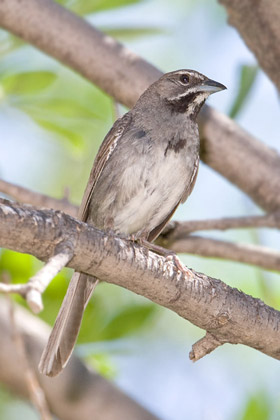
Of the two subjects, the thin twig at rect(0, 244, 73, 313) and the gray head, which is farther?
the gray head

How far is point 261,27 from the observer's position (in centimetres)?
580

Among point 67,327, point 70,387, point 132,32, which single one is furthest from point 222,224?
point 132,32

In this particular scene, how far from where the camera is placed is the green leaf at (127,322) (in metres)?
5.76

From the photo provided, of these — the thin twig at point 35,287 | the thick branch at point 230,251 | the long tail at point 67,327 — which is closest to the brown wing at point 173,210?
the thick branch at point 230,251

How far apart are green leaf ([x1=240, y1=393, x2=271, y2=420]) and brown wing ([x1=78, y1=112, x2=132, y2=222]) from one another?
6.14ft

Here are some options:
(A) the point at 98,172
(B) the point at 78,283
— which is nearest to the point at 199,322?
(B) the point at 78,283

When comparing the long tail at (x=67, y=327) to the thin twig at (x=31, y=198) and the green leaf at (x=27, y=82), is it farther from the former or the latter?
the green leaf at (x=27, y=82)

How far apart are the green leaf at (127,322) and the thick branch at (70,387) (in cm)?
33

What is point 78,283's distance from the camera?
17.3 ft

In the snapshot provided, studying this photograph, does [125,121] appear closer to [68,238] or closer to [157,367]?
[68,238]

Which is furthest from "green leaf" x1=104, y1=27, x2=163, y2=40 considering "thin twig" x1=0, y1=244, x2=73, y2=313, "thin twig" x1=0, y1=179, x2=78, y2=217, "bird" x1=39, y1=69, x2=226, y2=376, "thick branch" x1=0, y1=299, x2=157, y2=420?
"thin twig" x1=0, y1=244, x2=73, y2=313

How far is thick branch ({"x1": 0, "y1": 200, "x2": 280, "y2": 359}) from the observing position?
3.15 meters

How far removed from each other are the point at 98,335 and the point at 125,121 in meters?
1.65

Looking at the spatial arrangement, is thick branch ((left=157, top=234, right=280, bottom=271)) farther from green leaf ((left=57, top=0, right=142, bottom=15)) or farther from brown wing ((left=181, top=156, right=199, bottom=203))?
green leaf ((left=57, top=0, right=142, bottom=15))
